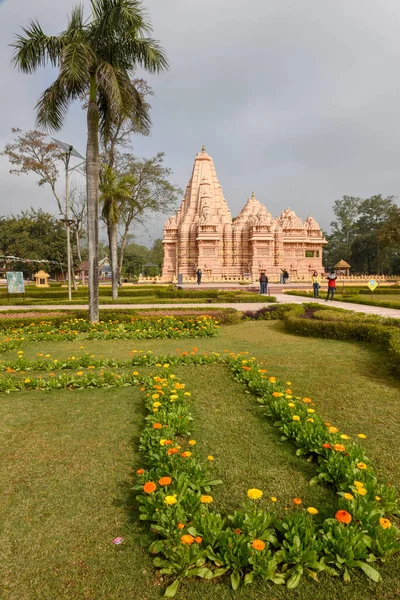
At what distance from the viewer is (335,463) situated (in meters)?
2.56

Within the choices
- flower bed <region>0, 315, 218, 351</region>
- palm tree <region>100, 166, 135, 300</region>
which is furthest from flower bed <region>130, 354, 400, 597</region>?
palm tree <region>100, 166, 135, 300</region>

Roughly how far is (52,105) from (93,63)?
1.52m

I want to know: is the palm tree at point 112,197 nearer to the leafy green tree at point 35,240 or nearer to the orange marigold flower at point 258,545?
the orange marigold flower at point 258,545

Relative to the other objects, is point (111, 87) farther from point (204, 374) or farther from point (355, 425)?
point (355, 425)

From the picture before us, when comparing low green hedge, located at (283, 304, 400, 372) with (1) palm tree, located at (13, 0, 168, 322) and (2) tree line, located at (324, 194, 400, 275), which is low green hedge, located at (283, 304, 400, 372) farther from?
(2) tree line, located at (324, 194, 400, 275)

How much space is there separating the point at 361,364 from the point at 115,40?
983cm

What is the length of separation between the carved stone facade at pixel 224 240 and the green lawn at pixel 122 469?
33.2 meters

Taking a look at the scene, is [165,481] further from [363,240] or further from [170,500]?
[363,240]

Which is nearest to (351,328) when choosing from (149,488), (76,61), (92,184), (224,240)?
(149,488)

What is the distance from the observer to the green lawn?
1.79 m

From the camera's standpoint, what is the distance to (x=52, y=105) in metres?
9.19

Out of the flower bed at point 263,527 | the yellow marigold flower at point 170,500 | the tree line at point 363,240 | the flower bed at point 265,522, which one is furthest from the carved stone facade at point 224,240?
the yellow marigold flower at point 170,500

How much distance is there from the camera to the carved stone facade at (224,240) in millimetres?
39844

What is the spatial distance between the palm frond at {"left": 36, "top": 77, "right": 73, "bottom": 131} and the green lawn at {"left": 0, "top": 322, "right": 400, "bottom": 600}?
26.2 ft
